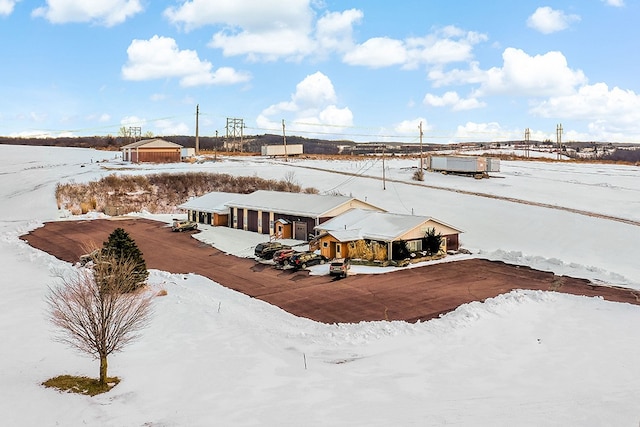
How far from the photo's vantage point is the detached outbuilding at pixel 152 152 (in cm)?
8853

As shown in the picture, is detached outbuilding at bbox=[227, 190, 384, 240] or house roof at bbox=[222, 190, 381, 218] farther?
house roof at bbox=[222, 190, 381, 218]

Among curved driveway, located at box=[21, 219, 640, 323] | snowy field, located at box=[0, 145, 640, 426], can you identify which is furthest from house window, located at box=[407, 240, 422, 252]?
snowy field, located at box=[0, 145, 640, 426]

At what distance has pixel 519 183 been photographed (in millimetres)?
76000

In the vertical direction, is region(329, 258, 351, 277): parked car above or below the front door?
below

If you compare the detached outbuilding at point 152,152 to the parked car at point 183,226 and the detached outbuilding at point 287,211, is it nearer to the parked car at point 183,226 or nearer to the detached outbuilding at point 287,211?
the detached outbuilding at point 287,211

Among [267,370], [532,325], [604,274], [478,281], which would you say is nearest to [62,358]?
[267,370]

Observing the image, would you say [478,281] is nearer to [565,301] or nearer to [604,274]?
[565,301]

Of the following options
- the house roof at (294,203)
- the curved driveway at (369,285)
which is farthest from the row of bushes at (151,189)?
the curved driveway at (369,285)

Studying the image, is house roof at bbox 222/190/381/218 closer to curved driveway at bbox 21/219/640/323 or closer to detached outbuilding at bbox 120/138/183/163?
curved driveway at bbox 21/219/640/323

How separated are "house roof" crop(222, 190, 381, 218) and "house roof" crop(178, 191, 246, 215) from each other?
1134mm

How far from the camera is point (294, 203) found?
48.5 metres

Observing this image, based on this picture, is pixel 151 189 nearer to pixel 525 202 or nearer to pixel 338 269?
pixel 338 269

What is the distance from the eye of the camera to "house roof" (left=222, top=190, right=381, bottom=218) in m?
45.3

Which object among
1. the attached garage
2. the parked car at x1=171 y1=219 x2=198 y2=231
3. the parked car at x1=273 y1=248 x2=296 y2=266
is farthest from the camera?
the attached garage
